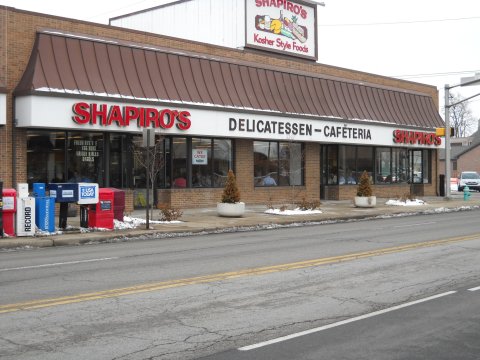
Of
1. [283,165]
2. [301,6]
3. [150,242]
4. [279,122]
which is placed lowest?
[150,242]

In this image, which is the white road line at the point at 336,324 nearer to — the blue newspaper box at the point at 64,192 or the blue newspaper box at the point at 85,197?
the blue newspaper box at the point at 85,197

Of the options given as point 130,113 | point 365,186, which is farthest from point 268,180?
point 130,113

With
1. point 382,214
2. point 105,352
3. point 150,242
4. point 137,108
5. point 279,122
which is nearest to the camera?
point 105,352

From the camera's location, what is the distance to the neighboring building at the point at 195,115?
2133cm

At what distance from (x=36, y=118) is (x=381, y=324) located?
16.2 meters

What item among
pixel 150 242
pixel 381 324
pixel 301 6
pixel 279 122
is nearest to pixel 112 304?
pixel 381 324

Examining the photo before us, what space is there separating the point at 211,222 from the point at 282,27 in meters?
14.6

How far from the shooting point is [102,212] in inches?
726

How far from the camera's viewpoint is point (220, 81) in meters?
27.1

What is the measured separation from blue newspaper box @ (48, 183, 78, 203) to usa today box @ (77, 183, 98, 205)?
13 cm

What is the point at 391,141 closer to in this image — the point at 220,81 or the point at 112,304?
the point at 220,81

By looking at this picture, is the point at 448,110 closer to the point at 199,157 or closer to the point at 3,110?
the point at 199,157

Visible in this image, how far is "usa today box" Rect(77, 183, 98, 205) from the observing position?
18.0 metres

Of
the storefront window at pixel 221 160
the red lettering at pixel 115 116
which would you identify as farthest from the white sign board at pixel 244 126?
the storefront window at pixel 221 160
